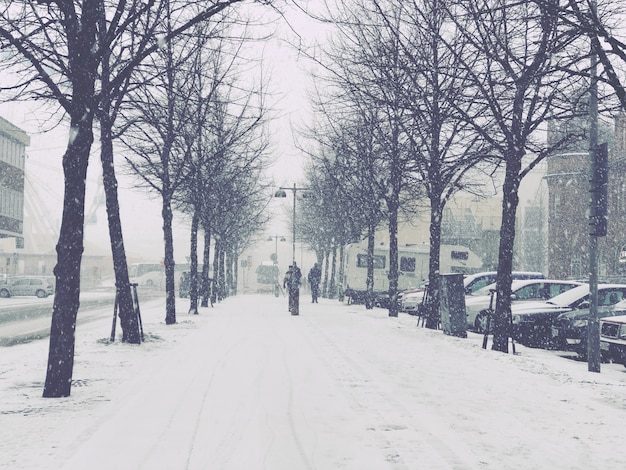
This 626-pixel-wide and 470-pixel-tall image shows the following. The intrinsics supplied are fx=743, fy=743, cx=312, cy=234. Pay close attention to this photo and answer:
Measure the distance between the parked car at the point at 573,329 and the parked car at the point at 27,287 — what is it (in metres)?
40.8

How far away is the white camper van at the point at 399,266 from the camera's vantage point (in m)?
36.9

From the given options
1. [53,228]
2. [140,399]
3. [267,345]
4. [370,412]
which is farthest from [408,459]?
[53,228]

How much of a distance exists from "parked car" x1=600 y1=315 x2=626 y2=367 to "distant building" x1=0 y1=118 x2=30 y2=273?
151 ft

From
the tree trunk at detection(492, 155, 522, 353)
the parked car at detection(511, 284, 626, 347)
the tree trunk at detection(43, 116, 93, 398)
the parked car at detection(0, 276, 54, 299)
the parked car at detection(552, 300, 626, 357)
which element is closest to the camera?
the tree trunk at detection(43, 116, 93, 398)

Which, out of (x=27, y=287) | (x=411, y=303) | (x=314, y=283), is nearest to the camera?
(x=411, y=303)

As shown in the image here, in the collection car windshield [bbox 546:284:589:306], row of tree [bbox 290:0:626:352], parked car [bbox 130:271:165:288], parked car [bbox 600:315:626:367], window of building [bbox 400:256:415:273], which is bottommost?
parked car [bbox 130:271:165:288]

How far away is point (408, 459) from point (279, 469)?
995 millimetres

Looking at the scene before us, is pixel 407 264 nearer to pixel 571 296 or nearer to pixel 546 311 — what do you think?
pixel 571 296

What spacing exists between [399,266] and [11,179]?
104 feet

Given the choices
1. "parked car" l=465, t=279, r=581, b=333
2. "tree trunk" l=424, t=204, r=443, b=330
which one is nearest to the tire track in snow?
"tree trunk" l=424, t=204, r=443, b=330

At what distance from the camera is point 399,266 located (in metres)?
38.5

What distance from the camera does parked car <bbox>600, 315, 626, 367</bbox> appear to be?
1225 centimetres

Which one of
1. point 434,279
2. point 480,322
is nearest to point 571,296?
point 480,322

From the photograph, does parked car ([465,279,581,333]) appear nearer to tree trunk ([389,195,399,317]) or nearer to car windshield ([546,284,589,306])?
car windshield ([546,284,589,306])
